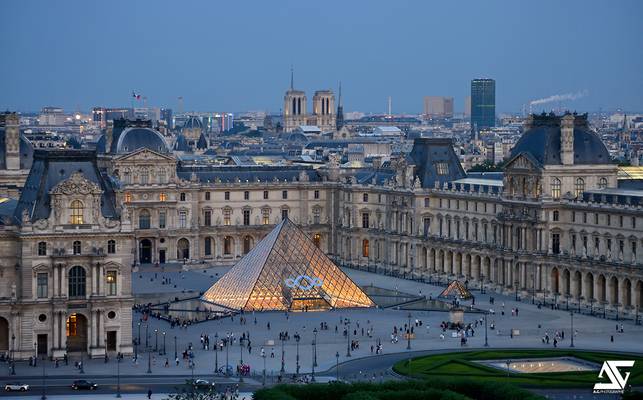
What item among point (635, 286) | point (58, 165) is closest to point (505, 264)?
point (635, 286)

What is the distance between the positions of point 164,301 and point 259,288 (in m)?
8.14

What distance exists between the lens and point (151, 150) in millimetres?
152625

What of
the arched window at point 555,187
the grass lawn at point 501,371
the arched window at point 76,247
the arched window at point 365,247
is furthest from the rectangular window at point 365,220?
the arched window at point 76,247

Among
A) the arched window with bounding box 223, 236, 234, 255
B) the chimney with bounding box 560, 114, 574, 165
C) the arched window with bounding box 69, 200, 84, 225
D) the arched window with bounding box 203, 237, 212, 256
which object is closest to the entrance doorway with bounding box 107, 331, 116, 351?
the arched window with bounding box 69, 200, 84, 225

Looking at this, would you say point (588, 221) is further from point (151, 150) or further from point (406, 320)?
point (151, 150)

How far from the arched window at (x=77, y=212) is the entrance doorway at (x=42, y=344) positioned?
20.4 feet

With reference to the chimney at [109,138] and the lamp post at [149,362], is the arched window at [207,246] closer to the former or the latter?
the chimney at [109,138]

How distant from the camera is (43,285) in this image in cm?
9669

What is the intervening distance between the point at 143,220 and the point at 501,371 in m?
67.4

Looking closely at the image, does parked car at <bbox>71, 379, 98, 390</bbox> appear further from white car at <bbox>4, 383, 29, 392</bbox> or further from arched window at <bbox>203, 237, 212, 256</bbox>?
arched window at <bbox>203, 237, 212, 256</bbox>

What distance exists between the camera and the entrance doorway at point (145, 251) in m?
153

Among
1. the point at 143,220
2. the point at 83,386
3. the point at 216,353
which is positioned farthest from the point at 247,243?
the point at 83,386

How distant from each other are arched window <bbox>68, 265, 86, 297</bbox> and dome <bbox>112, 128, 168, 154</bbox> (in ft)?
181

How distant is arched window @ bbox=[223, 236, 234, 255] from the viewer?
157m
